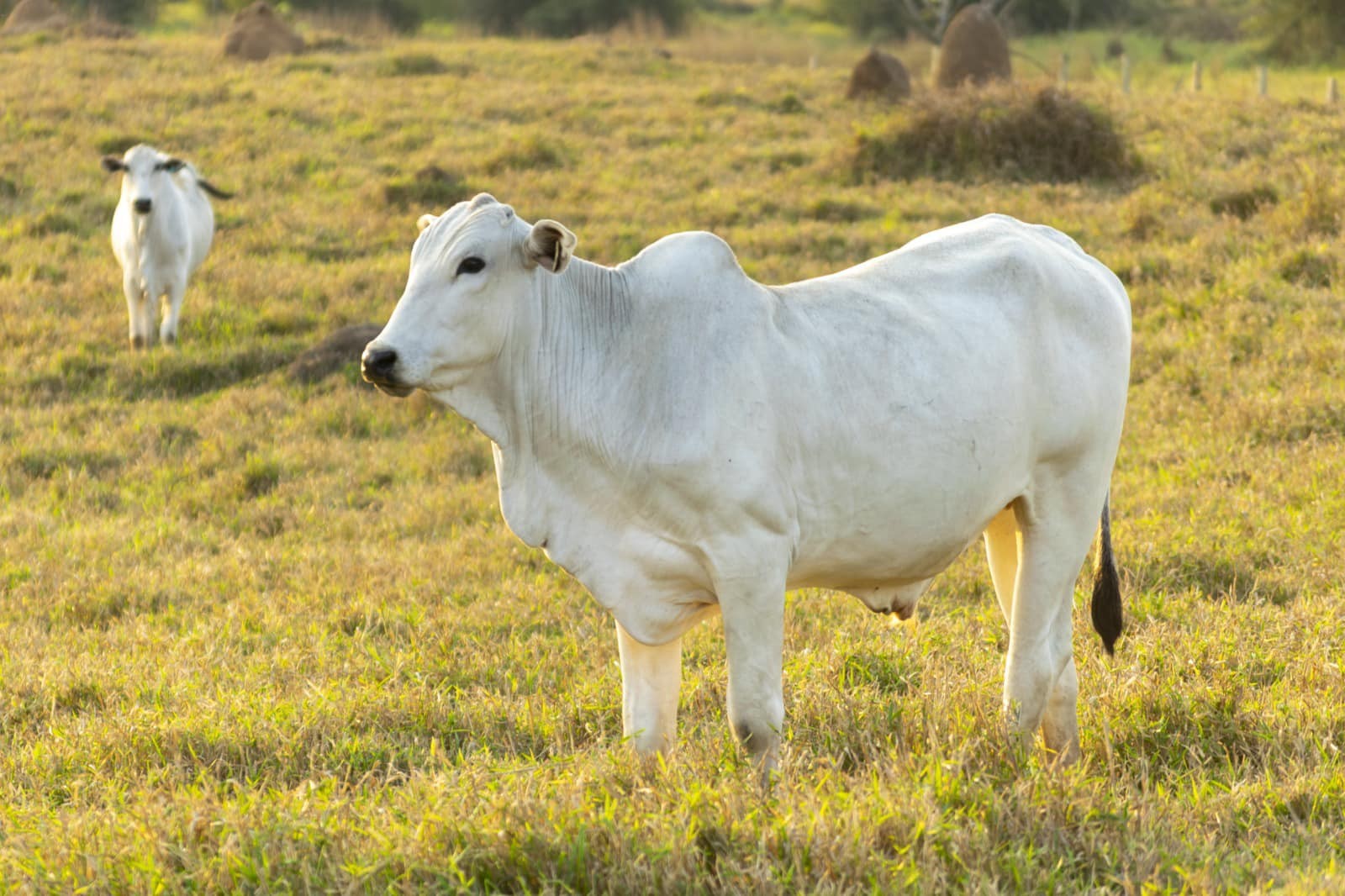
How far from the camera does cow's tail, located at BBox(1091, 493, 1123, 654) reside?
4.34 m

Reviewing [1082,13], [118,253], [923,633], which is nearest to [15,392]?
[118,253]

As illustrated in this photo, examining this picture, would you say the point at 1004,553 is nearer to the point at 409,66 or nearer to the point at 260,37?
the point at 409,66

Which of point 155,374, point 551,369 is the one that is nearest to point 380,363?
point 551,369

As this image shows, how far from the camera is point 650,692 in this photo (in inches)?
149

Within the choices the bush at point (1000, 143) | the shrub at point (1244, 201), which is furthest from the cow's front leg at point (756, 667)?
the bush at point (1000, 143)

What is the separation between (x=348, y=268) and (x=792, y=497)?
27.7ft

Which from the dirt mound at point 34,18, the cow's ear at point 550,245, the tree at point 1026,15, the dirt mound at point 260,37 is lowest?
the cow's ear at point 550,245

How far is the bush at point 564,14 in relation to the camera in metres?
35.3

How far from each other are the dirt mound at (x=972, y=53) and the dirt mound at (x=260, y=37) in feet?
31.9

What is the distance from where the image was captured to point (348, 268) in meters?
11.3

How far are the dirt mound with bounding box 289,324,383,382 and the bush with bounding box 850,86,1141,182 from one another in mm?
6306

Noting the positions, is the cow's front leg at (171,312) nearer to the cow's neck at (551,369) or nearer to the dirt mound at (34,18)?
the cow's neck at (551,369)

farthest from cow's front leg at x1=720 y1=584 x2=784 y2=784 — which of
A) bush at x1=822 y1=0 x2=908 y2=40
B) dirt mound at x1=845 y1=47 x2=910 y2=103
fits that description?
bush at x1=822 y1=0 x2=908 y2=40

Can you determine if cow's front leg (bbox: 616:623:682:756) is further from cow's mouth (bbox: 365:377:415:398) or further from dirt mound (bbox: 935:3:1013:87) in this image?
dirt mound (bbox: 935:3:1013:87)
